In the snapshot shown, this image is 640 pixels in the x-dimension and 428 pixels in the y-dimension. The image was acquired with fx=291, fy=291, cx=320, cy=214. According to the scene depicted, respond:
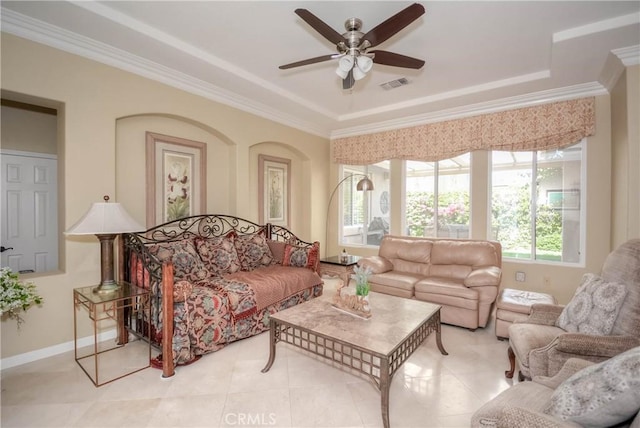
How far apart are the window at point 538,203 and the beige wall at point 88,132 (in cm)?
390

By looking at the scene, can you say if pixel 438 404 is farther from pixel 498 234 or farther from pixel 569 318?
pixel 498 234

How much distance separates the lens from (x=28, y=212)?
3.33m

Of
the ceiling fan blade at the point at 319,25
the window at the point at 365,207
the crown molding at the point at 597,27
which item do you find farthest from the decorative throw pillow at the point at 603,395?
the window at the point at 365,207

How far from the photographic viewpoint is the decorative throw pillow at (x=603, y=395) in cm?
96

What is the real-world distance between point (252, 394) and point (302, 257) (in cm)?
184

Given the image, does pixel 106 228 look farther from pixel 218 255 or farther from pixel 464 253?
pixel 464 253

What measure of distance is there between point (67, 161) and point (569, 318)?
13.8 ft

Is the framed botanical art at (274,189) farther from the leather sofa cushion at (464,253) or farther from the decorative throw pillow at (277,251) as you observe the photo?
the leather sofa cushion at (464,253)

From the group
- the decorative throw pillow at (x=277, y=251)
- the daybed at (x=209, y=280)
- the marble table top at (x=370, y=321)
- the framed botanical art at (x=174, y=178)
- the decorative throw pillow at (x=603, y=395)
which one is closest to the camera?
the decorative throw pillow at (x=603, y=395)

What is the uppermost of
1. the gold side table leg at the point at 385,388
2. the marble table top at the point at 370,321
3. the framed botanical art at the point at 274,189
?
the framed botanical art at the point at 274,189

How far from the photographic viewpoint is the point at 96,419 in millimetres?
1794

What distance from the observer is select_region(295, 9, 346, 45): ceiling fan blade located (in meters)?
1.81

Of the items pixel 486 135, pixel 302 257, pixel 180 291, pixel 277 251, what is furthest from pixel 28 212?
pixel 486 135

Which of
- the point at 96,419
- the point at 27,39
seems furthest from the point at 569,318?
the point at 27,39
